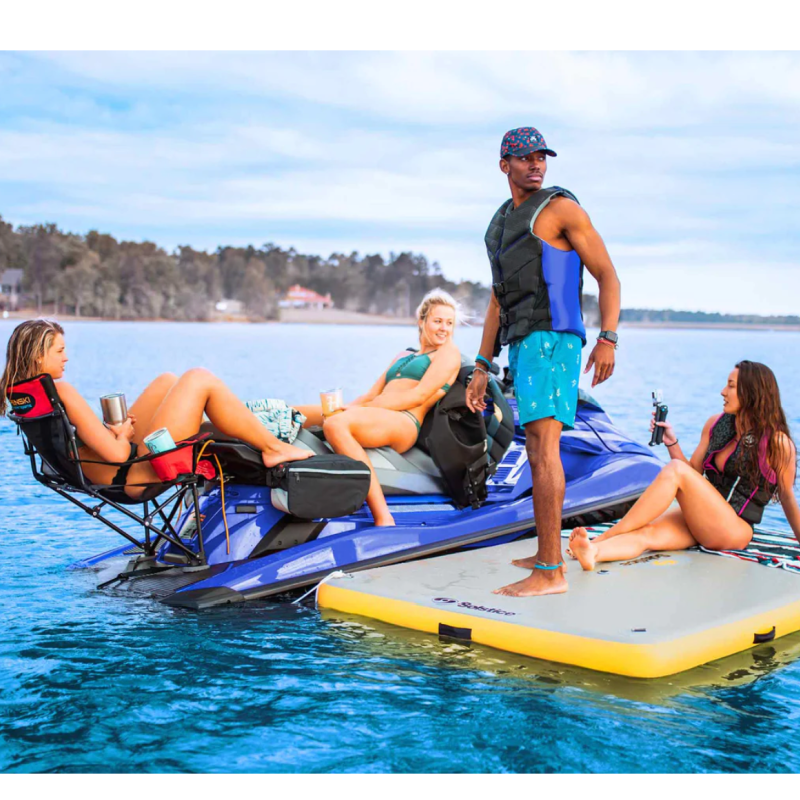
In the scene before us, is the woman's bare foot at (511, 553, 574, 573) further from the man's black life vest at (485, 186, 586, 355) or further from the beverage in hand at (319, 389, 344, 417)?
the beverage in hand at (319, 389, 344, 417)

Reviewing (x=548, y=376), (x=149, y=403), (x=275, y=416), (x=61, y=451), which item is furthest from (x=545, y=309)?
(x=61, y=451)

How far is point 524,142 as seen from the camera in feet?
14.7

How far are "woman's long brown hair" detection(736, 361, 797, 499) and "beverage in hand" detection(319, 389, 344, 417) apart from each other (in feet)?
6.90

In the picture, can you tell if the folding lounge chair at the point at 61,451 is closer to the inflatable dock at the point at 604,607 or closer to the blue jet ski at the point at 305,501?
the blue jet ski at the point at 305,501

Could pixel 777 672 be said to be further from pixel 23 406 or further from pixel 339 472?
pixel 23 406

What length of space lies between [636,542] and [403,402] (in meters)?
1.47

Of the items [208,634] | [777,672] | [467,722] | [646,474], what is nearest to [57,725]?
[208,634]

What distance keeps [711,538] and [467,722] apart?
7.33 feet

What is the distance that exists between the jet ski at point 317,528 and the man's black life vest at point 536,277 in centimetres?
134

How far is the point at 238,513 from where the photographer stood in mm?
5176

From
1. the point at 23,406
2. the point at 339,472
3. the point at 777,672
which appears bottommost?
the point at 777,672

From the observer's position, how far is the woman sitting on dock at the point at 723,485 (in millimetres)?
4973

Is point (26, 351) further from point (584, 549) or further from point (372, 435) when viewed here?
point (584, 549)

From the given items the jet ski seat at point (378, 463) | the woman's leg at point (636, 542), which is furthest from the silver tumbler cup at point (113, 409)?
the woman's leg at point (636, 542)
